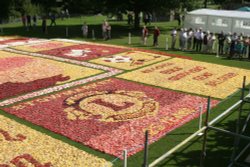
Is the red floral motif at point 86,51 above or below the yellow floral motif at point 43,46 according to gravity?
below

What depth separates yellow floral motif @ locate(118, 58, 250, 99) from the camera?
944 inches

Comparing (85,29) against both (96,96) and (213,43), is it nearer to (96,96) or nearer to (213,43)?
(213,43)

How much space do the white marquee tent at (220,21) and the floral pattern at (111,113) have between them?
27.6m

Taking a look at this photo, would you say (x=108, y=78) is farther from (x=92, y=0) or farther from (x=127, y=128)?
(x=92, y=0)

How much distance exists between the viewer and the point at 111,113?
62.1 feet

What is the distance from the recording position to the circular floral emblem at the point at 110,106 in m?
18.5

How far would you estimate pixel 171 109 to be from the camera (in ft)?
64.7

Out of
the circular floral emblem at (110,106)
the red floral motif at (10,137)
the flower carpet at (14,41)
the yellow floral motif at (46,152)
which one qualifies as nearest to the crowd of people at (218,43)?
the circular floral emblem at (110,106)

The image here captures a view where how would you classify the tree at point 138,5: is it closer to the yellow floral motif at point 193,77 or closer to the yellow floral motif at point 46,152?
the yellow floral motif at point 193,77

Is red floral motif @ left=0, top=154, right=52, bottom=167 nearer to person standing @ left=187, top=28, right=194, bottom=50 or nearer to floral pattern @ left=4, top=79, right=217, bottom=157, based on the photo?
floral pattern @ left=4, top=79, right=217, bottom=157

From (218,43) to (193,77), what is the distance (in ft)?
38.4

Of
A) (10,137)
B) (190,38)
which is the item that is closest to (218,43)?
(190,38)

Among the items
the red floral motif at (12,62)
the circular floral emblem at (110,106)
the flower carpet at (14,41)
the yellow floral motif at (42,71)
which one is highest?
the flower carpet at (14,41)

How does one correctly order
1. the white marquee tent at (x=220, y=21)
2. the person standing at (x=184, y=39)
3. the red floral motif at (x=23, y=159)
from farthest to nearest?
the white marquee tent at (x=220, y=21)
the person standing at (x=184, y=39)
the red floral motif at (x=23, y=159)
